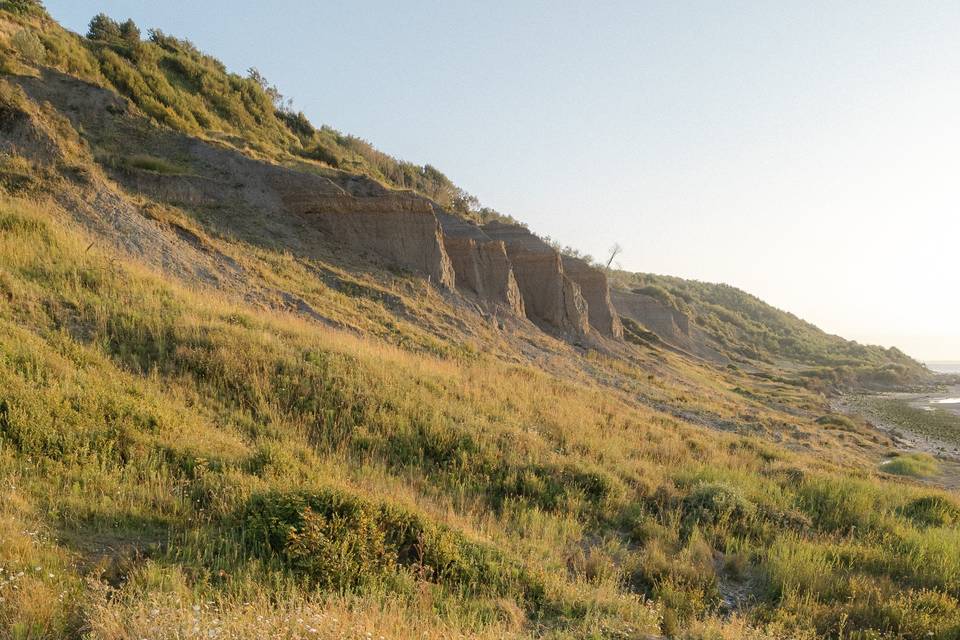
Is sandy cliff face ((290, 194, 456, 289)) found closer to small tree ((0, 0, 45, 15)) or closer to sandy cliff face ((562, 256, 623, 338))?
sandy cliff face ((562, 256, 623, 338))

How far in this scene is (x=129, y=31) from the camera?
30.7m

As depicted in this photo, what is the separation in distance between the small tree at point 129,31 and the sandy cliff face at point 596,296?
30.1 meters

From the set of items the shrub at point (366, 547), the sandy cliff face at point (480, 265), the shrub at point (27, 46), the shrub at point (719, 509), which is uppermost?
the shrub at point (27, 46)

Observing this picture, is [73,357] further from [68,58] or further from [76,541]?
[68,58]

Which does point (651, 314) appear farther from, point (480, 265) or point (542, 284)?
point (480, 265)

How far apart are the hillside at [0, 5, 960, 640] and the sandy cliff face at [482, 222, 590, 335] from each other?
1082 cm

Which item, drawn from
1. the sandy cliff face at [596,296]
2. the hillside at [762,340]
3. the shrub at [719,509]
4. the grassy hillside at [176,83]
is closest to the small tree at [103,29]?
the grassy hillside at [176,83]

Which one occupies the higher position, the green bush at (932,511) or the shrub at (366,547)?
the green bush at (932,511)

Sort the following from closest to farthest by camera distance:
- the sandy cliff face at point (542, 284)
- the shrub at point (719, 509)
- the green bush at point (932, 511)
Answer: the shrub at point (719, 509), the green bush at point (932, 511), the sandy cliff face at point (542, 284)

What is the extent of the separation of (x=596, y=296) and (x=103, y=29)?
1368 inches

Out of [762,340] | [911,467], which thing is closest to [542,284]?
[911,467]

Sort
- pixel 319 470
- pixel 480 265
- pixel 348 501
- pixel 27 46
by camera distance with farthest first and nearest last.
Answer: pixel 480 265, pixel 27 46, pixel 319 470, pixel 348 501

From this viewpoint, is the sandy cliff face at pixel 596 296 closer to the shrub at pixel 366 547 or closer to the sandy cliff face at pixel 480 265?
the sandy cliff face at pixel 480 265

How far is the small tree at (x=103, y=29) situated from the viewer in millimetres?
29195
